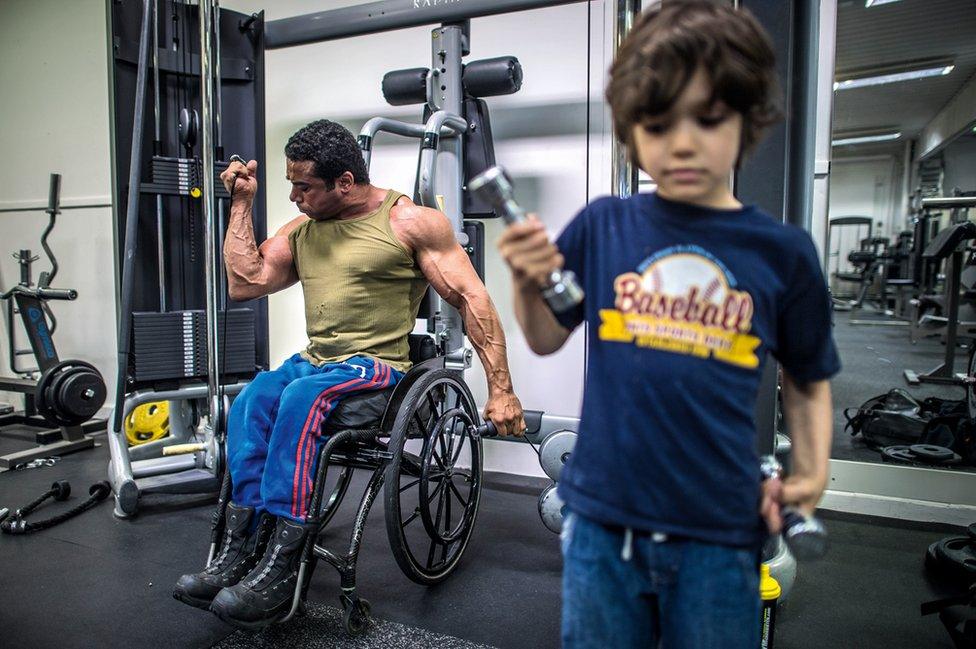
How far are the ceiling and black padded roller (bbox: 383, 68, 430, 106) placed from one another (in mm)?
2459

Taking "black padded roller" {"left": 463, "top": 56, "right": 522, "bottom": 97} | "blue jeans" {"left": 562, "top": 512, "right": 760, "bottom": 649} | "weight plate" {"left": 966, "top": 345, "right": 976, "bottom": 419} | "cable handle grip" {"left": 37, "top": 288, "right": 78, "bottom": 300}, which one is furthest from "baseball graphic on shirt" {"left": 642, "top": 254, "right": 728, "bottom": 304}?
"cable handle grip" {"left": 37, "top": 288, "right": 78, "bottom": 300}

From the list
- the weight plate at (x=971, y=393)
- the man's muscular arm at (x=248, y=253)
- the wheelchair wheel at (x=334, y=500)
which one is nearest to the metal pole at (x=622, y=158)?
the man's muscular arm at (x=248, y=253)

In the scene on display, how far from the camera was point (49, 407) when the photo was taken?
2998 millimetres

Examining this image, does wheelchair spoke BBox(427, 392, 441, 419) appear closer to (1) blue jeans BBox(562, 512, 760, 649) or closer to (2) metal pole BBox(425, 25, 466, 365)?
(2) metal pole BBox(425, 25, 466, 365)

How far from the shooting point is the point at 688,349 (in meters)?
0.69

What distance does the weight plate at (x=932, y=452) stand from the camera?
2.42m

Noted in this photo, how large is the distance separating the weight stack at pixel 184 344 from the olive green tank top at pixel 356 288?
77 cm

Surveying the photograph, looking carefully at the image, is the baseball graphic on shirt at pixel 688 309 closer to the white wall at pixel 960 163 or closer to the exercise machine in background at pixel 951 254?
the exercise machine in background at pixel 951 254

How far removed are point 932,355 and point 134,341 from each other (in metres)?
5.41

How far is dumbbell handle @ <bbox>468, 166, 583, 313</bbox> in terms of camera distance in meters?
0.68

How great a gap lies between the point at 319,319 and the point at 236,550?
63 centimetres

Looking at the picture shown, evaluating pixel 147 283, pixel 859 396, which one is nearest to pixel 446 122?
pixel 147 283

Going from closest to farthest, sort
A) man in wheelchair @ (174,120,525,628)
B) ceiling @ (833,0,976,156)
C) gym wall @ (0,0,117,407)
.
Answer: man in wheelchair @ (174,120,525,628) → gym wall @ (0,0,117,407) → ceiling @ (833,0,976,156)

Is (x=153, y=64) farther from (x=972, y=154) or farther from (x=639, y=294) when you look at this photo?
(x=972, y=154)
